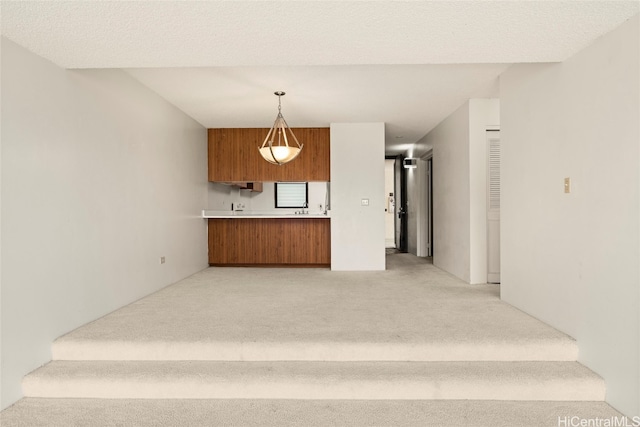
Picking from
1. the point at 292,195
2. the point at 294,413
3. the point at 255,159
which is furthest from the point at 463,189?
the point at 292,195

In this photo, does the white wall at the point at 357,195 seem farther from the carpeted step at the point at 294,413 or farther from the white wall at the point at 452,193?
the carpeted step at the point at 294,413

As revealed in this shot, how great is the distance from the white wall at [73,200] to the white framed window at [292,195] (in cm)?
365

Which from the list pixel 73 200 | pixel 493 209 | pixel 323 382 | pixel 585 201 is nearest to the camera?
pixel 323 382

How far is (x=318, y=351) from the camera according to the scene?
2.97m

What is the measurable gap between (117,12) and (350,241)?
5.07 meters

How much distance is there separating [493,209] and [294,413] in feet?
13.4

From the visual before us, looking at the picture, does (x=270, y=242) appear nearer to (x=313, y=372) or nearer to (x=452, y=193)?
(x=452, y=193)

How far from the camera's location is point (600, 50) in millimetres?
2686

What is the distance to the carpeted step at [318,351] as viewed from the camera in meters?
2.94

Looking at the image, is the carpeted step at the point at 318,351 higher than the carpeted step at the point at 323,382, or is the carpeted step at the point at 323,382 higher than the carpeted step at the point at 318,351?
the carpeted step at the point at 318,351

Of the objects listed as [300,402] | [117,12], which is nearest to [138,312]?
[300,402]

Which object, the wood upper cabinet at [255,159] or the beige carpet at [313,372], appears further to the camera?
the wood upper cabinet at [255,159]

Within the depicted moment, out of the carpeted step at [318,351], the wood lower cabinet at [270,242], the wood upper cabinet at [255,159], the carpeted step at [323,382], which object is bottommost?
the carpeted step at [323,382]

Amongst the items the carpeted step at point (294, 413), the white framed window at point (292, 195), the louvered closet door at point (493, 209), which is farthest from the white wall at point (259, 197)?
the carpeted step at point (294, 413)
